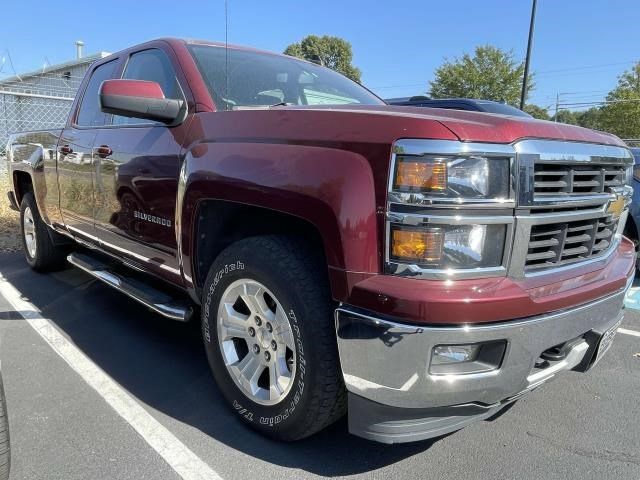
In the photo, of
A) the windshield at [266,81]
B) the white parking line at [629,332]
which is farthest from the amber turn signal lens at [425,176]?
the white parking line at [629,332]

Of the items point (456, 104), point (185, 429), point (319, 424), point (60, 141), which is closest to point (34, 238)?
point (60, 141)

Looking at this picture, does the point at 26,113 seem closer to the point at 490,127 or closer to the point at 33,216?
the point at 33,216

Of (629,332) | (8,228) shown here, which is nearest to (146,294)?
(629,332)

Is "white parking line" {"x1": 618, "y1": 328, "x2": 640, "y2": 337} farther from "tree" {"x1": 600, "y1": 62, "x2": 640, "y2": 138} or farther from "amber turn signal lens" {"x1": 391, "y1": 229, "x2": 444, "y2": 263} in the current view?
"tree" {"x1": 600, "y1": 62, "x2": 640, "y2": 138}

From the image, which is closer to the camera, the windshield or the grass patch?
the windshield

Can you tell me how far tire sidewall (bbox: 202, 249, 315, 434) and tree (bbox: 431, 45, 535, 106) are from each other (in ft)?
99.5

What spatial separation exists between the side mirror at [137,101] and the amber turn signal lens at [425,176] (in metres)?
1.51

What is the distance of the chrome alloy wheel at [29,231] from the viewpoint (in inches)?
216

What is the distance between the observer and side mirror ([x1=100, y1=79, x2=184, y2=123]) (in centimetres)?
263

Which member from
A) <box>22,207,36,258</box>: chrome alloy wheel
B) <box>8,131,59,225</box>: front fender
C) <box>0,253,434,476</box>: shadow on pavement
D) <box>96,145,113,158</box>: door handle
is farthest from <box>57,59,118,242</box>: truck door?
<box>22,207,36,258</box>: chrome alloy wheel

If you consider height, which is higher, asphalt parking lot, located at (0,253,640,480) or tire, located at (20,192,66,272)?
tire, located at (20,192,66,272)

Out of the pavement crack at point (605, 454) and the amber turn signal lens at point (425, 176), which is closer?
the amber turn signal lens at point (425, 176)

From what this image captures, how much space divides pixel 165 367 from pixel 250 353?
102 cm

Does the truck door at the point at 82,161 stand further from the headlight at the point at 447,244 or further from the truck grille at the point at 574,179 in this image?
the truck grille at the point at 574,179
